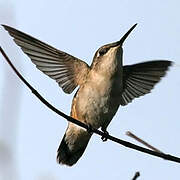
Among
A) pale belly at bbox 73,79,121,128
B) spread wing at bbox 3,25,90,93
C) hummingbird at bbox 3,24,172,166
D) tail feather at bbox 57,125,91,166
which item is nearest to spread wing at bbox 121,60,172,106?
hummingbird at bbox 3,24,172,166

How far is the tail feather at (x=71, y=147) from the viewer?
20.6ft

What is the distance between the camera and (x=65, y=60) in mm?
6133

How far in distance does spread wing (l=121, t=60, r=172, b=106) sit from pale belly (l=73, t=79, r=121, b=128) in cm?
91

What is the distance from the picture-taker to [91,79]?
5844 mm

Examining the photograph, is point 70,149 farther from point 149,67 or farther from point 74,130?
point 149,67

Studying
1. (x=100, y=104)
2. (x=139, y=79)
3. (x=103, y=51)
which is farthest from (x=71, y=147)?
(x=103, y=51)

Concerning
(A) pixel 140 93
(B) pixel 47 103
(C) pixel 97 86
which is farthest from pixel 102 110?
(B) pixel 47 103

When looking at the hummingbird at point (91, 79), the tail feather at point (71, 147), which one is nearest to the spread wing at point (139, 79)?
the hummingbird at point (91, 79)

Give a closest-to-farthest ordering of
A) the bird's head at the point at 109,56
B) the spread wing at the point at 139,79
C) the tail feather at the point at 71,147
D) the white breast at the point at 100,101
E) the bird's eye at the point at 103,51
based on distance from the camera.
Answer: the bird's head at the point at 109,56 < the white breast at the point at 100,101 < the bird's eye at the point at 103,51 < the tail feather at the point at 71,147 < the spread wing at the point at 139,79

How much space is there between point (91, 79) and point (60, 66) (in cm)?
54

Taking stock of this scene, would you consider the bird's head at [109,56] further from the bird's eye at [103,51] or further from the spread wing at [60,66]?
the spread wing at [60,66]

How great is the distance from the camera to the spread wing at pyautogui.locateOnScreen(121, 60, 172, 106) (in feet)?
20.9

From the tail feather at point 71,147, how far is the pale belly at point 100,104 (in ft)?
1.82

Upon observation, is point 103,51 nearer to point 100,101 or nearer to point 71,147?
point 100,101
